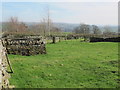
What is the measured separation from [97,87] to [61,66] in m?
3.90

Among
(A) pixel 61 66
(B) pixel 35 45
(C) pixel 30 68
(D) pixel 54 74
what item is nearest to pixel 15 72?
(C) pixel 30 68

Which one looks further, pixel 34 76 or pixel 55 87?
pixel 34 76

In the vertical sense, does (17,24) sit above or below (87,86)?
above

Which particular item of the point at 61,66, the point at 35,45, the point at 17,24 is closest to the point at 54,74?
the point at 61,66

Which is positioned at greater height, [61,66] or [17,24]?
[17,24]

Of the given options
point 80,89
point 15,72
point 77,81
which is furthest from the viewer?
point 15,72

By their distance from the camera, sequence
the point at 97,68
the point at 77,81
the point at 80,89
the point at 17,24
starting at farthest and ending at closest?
the point at 17,24
the point at 97,68
the point at 77,81
the point at 80,89

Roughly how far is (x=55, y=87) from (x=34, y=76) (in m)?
1.81

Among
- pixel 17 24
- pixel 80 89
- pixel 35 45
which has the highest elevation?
pixel 17 24

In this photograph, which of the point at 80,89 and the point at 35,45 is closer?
the point at 80,89

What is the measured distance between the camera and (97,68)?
10.5m

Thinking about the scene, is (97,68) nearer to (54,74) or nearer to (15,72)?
(54,74)

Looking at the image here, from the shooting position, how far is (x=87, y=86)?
7555mm

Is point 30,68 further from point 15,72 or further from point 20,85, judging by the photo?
point 20,85
